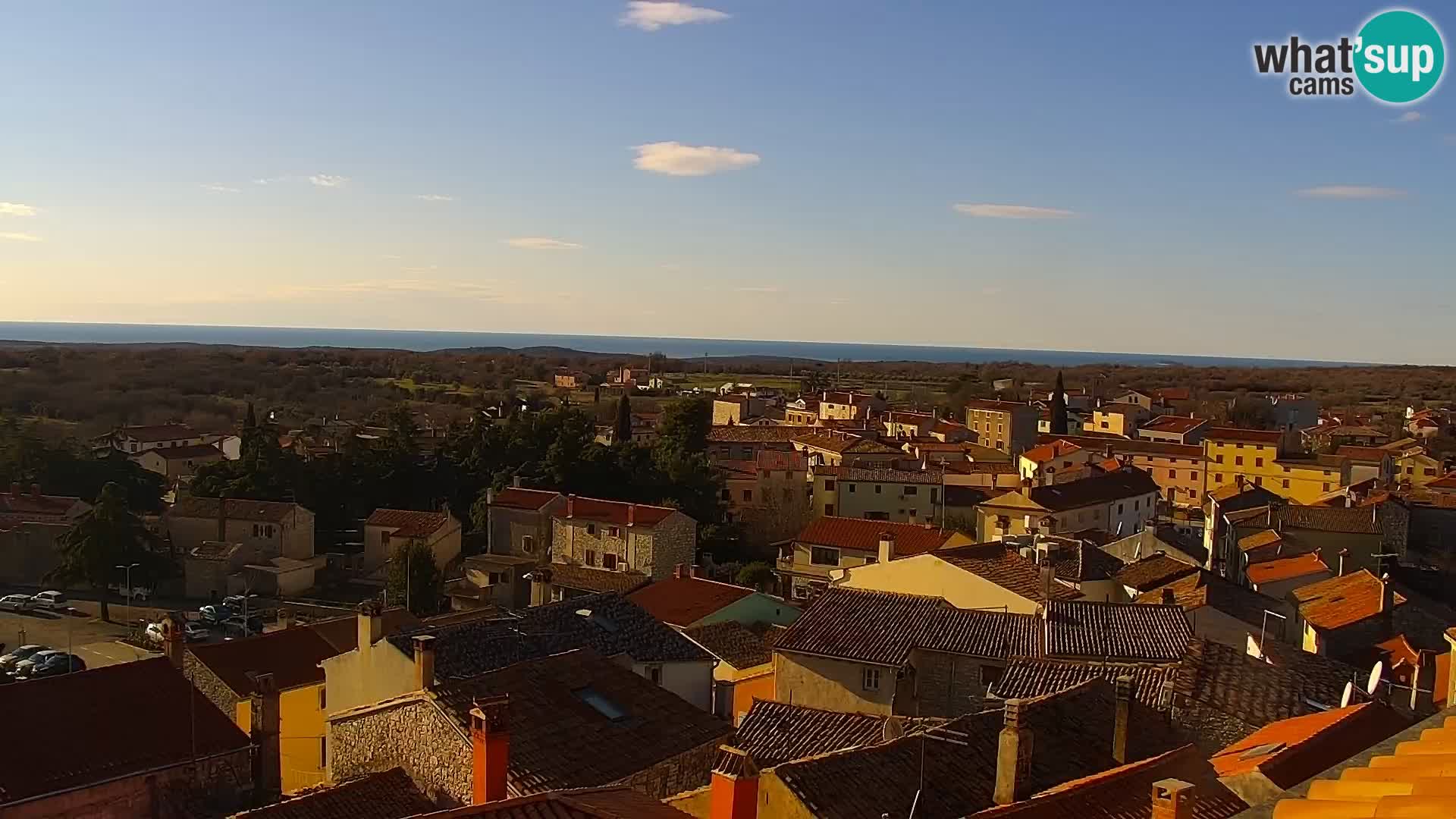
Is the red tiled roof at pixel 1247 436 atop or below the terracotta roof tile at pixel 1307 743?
below

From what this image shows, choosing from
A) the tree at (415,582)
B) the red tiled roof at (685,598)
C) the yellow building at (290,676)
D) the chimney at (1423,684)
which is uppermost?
the chimney at (1423,684)

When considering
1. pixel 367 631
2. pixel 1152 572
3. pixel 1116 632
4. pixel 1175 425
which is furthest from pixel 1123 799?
pixel 1175 425

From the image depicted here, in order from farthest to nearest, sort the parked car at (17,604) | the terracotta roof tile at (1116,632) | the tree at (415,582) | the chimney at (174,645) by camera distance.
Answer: the parked car at (17,604), the tree at (415,582), the chimney at (174,645), the terracotta roof tile at (1116,632)

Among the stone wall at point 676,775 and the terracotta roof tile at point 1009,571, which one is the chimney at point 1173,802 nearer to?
the stone wall at point 676,775

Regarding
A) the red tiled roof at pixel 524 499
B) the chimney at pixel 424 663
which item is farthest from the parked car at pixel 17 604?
the chimney at pixel 424 663

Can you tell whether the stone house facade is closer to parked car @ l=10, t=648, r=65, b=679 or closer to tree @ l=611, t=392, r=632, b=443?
parked car @ l=10, t=648, r=65, b=679

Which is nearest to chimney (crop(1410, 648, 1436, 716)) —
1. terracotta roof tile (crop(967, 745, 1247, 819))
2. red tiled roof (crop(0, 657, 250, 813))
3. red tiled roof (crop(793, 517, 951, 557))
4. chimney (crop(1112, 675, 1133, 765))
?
chimney (crop(1112, 675, 1133, 765))

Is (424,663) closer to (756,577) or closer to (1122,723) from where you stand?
(1122,723)

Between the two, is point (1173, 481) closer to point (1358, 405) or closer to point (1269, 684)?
point (1269, 684)

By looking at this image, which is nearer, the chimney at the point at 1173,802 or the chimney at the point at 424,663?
the chimney at the point at 1173,802
